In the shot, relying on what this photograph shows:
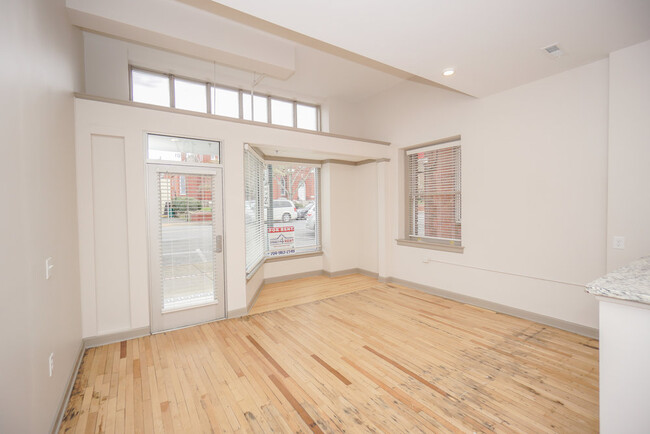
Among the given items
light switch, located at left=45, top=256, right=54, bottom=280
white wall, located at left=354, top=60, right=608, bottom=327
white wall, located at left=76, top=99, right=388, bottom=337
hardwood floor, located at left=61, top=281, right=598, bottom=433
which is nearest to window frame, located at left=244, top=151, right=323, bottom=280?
white wall, located at left=76, top=99, right=388, bottom=337

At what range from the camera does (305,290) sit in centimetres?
504

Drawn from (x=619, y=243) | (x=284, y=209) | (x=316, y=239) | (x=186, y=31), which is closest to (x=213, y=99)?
(x=186, y=31)

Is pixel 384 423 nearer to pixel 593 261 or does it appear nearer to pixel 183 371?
pixel 183 371

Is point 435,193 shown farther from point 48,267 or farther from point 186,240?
point 48,267

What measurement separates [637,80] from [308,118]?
15.6 ft

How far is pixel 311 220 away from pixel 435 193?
263 centimetres

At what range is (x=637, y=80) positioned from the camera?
2750 millimetres

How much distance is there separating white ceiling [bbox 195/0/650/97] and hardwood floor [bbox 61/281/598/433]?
9.98ft

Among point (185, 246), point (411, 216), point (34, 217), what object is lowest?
point (185, 246)

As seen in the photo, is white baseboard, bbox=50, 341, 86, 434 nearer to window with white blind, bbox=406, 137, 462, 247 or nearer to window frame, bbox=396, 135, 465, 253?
window frame, bbox=396, 135, 465, 253

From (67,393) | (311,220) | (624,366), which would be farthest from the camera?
(311,220)

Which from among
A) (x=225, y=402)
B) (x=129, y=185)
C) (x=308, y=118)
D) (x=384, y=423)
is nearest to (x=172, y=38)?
(x=129, y=185)

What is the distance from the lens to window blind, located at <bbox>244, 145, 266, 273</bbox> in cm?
431

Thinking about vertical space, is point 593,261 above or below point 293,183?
below
